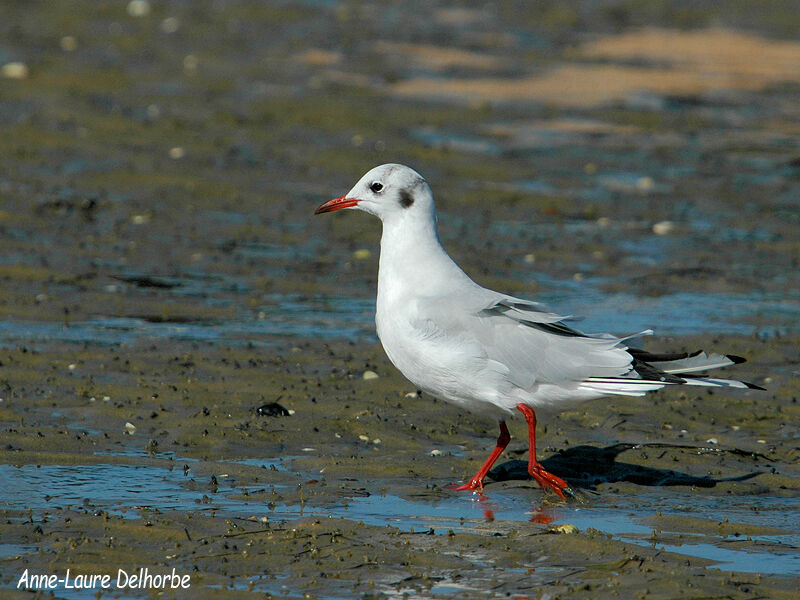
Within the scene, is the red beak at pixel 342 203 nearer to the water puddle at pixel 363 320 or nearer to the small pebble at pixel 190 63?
the water puddle at pixel 363 320

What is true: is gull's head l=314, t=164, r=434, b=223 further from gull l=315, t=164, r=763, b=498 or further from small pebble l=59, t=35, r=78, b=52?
small pebble l=59, t=35, r=78, b=52

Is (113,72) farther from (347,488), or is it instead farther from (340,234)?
(347,488)

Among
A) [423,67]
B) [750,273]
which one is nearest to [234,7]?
[423,67]

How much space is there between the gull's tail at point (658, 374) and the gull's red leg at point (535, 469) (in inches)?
12.8

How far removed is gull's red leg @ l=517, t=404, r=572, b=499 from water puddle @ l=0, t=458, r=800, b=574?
0.11 m

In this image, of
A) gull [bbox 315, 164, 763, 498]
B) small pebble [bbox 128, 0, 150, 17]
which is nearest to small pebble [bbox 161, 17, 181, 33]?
small pebble [bbox 128, 0, 150, 17]

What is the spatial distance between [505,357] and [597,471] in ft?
3.34

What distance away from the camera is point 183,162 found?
49.0 feet

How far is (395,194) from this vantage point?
7.49m

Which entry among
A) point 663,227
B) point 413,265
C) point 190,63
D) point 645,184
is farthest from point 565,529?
point 190,63

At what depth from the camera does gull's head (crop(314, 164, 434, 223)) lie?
24.5ft

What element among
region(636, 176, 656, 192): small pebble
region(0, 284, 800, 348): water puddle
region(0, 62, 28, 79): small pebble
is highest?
region(0, 62, 28, 79): small pebble

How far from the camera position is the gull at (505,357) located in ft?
22.4

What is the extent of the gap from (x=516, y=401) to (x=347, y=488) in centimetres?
101
